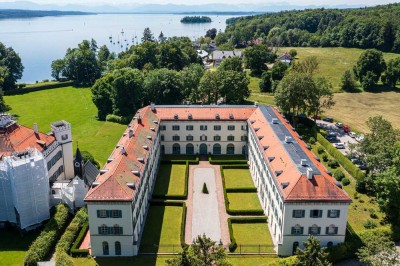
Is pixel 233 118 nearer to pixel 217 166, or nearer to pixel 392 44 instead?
pixel 217 166

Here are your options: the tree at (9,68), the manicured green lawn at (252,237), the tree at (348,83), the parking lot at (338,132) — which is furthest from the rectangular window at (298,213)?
the tree at (9,68)

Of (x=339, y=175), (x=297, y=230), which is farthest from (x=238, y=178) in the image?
(x=297, y=230)

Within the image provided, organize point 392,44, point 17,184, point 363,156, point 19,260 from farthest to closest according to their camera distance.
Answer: point 392,44 → point 363,156 → point 17,184 → point 19,260

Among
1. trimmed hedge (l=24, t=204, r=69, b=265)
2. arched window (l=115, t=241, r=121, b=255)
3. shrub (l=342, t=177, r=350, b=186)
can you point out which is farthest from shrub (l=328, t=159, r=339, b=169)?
trimmed hedge (l=24, t=204, r=69, b=265)

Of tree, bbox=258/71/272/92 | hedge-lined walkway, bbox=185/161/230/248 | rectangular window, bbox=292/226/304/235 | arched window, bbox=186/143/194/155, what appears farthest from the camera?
tree, bbox=258/71/272/92

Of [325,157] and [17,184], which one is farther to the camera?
[325,157]

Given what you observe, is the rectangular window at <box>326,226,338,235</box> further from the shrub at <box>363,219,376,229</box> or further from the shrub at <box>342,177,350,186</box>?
the shrub at <box>342,177,350,186</box>

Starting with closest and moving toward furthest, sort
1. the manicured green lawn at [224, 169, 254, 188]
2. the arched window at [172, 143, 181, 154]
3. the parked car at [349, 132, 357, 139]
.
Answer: the manicured green lawn at [224, 169, 254, 188]
the arched window at [172, 143, 181, 154]
the parked car at [349, 132, 357, 139]

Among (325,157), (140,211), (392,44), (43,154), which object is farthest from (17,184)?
(392,44)
